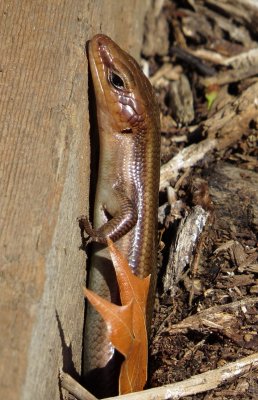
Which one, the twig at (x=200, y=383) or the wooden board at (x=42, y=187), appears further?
the twig at (x=200, y=383)

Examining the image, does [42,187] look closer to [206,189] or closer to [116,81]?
[116,81]

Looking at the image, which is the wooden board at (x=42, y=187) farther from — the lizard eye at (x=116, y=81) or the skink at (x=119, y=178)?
the lizard eye at (x=116, y=81)

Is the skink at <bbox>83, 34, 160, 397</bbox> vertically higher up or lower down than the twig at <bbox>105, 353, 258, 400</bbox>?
higher up

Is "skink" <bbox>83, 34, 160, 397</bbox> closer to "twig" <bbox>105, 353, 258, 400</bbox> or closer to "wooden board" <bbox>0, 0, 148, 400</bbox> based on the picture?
"wooden board" <bbox>0, 0, 148, 400</bbox>

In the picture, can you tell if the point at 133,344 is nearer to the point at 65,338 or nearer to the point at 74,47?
the point at 65,338

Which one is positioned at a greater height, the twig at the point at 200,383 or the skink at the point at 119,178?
the skink at the point at 119,178

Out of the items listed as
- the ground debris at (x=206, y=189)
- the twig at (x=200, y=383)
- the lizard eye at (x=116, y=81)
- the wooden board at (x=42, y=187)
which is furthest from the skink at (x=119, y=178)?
the twig at (x=200, y=383)

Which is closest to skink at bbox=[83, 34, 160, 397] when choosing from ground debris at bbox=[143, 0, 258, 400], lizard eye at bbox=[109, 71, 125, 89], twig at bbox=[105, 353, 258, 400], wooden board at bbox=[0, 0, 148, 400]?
lizard eye at bbox=[109, 71, 125, 89]

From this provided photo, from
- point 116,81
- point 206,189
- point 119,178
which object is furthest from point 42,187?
point 206,189
